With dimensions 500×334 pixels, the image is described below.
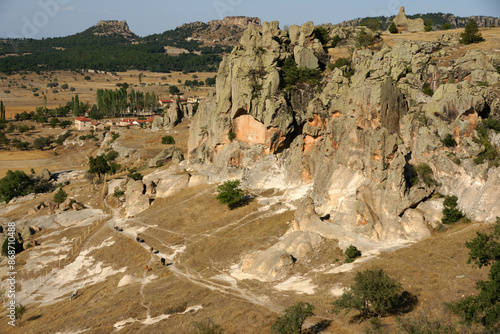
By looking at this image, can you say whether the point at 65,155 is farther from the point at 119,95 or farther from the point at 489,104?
the point at 489,104

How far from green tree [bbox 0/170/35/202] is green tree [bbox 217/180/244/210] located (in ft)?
174

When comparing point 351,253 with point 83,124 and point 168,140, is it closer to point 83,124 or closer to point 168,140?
point 168,140

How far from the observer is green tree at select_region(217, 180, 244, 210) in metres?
66.2

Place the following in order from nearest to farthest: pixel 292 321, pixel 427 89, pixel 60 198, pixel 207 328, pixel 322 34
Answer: pixel 292 321 < pixel 207 328 < pixel 427 89 < pixel 60 198 < pixel 322 34

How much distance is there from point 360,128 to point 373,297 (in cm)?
2955

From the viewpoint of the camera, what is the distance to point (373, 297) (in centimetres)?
→ 3212

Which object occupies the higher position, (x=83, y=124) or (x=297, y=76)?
(x=297, y=76)

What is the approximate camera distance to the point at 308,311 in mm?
31156

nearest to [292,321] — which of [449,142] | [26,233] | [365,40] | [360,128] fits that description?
[449,142]

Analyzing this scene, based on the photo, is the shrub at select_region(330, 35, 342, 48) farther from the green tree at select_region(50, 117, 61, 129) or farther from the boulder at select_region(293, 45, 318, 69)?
the green tree at select_region(50, 117, 61, 129)

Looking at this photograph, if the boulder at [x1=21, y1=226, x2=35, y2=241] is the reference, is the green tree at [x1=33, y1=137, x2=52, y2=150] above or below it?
above

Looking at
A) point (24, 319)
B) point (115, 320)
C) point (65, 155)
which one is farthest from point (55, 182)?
point (115, 320)

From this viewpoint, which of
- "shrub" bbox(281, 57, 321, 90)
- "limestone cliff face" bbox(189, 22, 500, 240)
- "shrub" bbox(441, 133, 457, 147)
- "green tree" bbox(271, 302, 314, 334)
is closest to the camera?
"green tree" bbox(271, 302, 314, 334)

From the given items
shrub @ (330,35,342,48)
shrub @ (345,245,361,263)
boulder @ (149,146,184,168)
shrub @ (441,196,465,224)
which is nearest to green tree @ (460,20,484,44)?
A: shrub @ (330,35,342,48)
